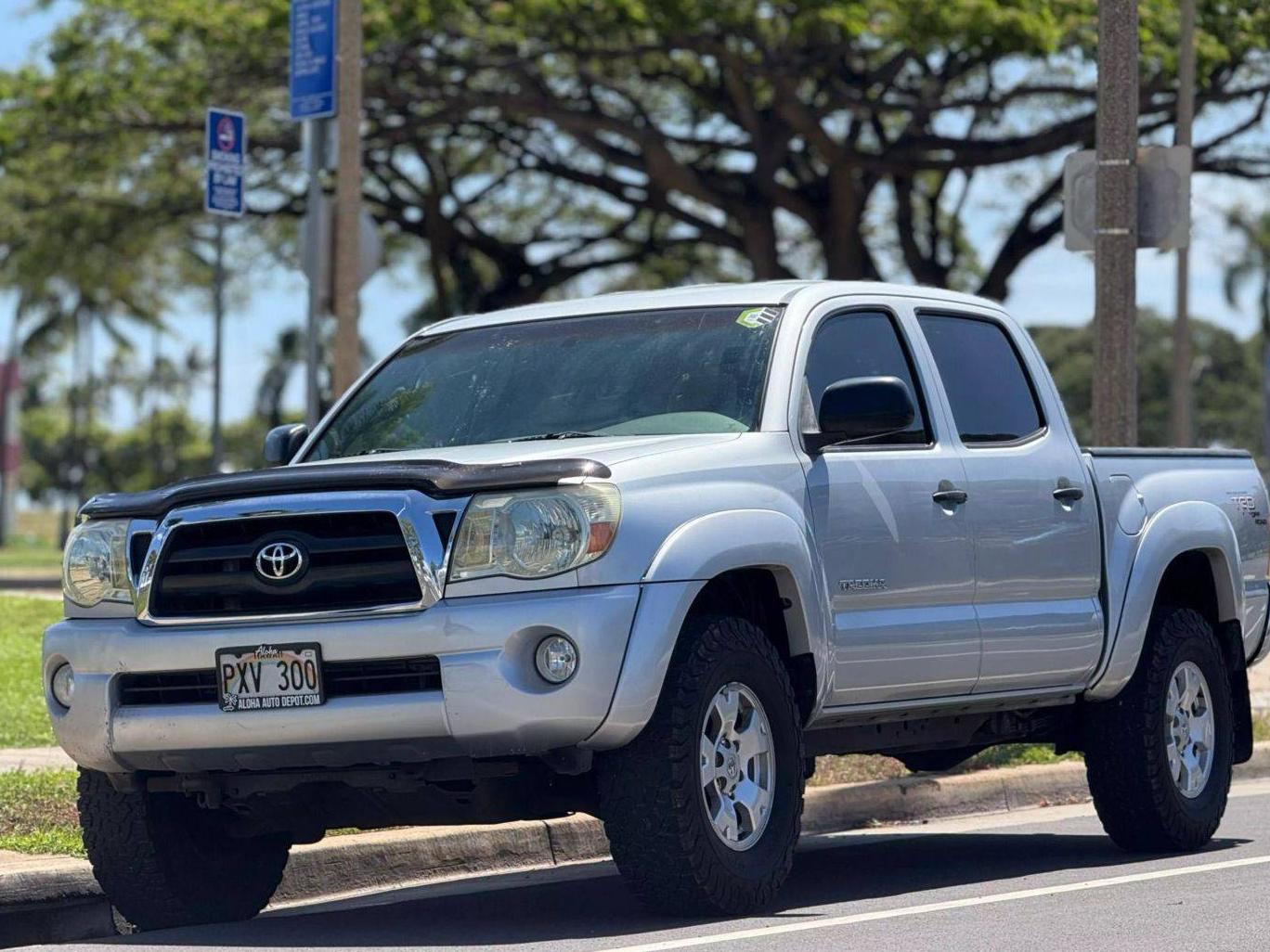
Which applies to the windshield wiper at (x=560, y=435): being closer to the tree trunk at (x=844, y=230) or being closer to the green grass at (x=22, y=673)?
the green grass at (x=22, y=673)

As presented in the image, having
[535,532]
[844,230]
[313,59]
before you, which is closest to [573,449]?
[535,532]

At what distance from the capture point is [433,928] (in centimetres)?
727

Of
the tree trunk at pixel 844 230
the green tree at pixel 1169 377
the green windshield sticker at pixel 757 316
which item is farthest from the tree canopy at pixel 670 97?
the green tree at pixel 1169 377

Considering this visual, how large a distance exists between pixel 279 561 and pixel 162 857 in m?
1.16

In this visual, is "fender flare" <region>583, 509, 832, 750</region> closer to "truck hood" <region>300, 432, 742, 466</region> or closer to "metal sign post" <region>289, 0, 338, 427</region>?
"truck hood" <region>300, 432, 742, 466</region>

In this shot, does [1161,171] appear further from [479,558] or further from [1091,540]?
[479,558]

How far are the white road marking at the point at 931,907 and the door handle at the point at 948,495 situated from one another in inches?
51.4

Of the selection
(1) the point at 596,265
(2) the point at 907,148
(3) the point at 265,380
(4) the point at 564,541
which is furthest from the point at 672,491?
(3) the point at 265,380

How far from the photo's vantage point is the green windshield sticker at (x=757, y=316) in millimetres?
7910

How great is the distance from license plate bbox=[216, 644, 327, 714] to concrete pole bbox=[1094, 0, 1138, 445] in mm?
6866

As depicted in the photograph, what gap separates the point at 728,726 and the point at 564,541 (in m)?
0.82

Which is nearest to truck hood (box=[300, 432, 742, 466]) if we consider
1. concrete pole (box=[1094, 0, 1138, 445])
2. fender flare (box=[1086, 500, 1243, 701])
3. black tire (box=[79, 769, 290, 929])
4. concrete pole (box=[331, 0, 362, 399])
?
black tire (box=[79, 769, 290, 929])

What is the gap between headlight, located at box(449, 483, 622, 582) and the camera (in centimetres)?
666

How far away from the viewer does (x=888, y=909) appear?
7.52m
